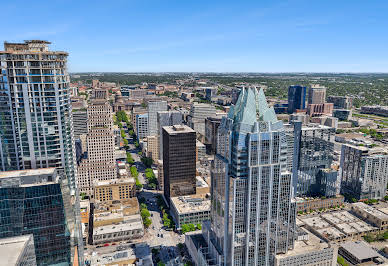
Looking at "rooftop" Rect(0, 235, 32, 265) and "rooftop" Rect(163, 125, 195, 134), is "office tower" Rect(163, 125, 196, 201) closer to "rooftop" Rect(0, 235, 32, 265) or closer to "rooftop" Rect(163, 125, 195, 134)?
"rooftop" Rect(163, 125, 195, 134)

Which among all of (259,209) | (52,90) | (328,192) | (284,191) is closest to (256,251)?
(259,209)

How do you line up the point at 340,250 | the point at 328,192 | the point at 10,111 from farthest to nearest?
1. the point at 328,192
2. the point at 340,250
3. the point at 10,111

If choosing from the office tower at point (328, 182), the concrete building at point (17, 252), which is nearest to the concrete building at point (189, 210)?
the office tower at point (328, 182)

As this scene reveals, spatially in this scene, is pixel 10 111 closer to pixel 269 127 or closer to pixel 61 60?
pixel 61 60

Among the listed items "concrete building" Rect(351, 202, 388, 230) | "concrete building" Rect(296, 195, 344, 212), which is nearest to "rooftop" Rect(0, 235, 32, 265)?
"concrete building" Rect(296, 195, 344, 212)

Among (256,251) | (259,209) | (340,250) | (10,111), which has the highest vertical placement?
(10,111)

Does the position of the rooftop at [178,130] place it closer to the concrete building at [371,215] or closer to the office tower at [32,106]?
the office tower at [32,106]

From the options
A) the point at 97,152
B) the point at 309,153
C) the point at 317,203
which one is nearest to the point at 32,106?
the point at 97,152
